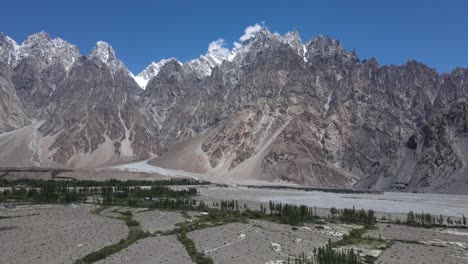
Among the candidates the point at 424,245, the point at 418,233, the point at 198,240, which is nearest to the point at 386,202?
the point at 418,233

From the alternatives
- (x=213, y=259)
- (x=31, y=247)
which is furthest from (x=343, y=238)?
(x=31, y=247)

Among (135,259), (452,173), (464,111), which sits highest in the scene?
(464,111)

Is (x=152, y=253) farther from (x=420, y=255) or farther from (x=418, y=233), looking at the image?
(x=418, y=233)

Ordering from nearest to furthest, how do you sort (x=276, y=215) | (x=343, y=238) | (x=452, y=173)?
(x=343, y=238), (x=276, y=215), (x=452, y=173)

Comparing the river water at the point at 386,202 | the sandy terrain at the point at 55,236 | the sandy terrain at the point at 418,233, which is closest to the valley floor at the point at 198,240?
the sandy terrain at the point at 55,236

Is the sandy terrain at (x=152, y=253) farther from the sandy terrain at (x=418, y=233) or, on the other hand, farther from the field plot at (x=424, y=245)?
the sandy terrain at (x=418, y=233)

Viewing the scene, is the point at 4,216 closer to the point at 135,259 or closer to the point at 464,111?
the point at 135,259

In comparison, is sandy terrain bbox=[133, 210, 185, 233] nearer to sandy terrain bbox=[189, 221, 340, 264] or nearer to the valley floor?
the valley floor

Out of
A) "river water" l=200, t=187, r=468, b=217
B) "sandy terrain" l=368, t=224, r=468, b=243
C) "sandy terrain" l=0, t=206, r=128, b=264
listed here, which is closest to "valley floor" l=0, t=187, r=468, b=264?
"sandy terrain" l=0, t=206, r=128, b=264
